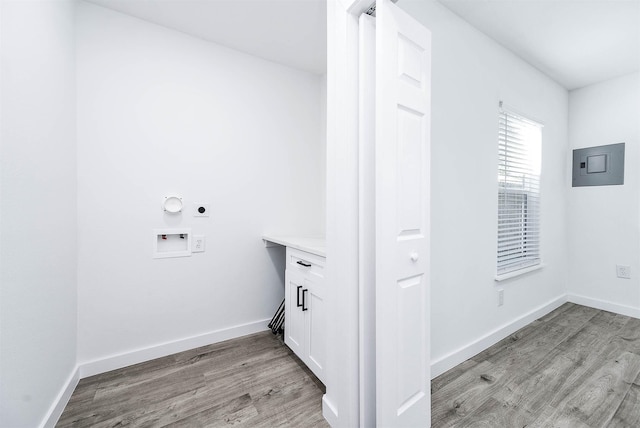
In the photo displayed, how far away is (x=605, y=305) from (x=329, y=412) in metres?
3.34

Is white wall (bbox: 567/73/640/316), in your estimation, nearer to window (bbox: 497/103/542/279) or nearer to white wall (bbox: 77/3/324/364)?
window (bbox: 497/103/542/279)

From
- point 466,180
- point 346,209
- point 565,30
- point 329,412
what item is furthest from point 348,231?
point 565,30

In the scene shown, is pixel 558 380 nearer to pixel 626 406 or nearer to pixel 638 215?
pixel 626 406

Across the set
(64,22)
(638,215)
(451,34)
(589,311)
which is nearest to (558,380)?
(589,311)

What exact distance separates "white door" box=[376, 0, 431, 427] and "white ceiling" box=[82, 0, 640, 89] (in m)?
0.95

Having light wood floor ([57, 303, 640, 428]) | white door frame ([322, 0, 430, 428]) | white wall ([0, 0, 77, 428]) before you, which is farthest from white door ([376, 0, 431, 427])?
white wall ([0, 0, 77, 428])

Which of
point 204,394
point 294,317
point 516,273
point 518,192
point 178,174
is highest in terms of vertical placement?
point 178,174

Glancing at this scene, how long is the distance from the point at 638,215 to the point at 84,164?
15.7ft

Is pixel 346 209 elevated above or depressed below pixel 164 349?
above

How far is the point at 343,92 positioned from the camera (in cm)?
122

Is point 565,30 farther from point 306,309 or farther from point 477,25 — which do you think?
point 306,309

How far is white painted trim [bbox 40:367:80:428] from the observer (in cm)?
125

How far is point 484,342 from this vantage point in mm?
1997

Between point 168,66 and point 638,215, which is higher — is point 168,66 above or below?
above
